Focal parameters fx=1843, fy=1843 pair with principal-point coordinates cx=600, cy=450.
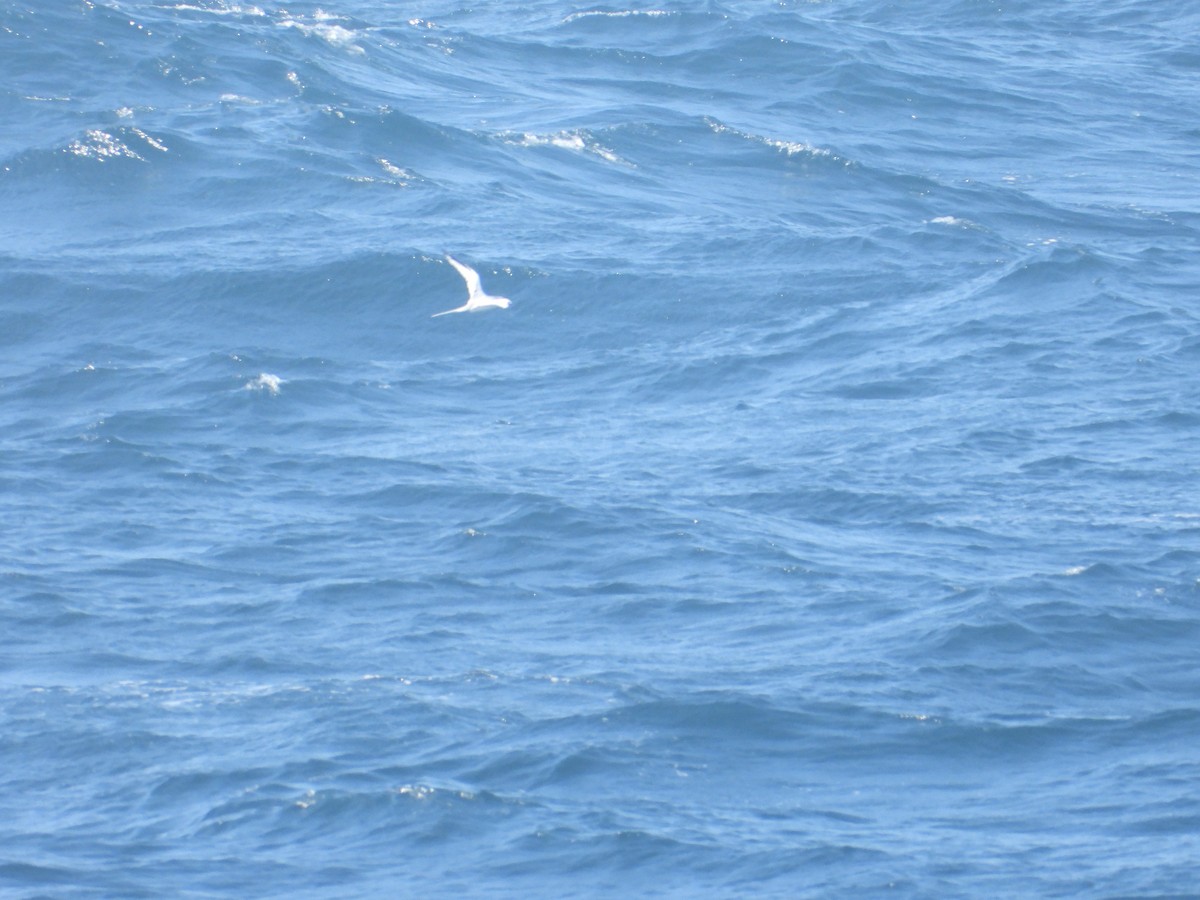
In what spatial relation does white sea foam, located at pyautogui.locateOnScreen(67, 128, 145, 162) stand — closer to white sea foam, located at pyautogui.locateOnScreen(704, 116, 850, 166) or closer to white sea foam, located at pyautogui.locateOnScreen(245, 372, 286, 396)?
white sea foam, located at pyautogui.locateOnScreen(245, 372, 286, 396)

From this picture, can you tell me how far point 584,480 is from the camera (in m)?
22.4

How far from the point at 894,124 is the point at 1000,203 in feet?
20.0

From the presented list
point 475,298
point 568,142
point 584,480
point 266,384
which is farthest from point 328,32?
point 584,480

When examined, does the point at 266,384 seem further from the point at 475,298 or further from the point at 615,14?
the point at 615,14

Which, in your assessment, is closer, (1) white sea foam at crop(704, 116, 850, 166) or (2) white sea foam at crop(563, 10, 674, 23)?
(1) white sea foam at crop(704, 116, 850, 166)

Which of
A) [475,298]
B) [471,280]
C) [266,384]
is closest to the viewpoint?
[266,384]

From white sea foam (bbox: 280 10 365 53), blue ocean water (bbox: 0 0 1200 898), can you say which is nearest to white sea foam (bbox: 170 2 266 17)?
white sea foam (bbox: 280 10 365 53)

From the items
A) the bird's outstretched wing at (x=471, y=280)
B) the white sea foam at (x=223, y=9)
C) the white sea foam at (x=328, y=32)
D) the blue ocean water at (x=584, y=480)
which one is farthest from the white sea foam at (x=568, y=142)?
the white sea foam at (x=223, y=9)

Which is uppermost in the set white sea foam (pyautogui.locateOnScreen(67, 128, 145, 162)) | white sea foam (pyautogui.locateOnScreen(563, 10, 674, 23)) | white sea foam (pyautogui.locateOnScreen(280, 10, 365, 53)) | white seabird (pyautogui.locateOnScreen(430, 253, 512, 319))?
white sea foam (pyautogui.locateOnScreen(563, 10, 674, 23))

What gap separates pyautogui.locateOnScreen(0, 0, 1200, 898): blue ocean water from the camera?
1572 cm

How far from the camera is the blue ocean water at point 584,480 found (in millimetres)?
15719

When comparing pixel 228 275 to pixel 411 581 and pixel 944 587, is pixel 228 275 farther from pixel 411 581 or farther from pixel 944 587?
pixel 944 587

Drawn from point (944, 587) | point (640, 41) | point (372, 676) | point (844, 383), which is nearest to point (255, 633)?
point (372, 676)

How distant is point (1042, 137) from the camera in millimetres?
38031
